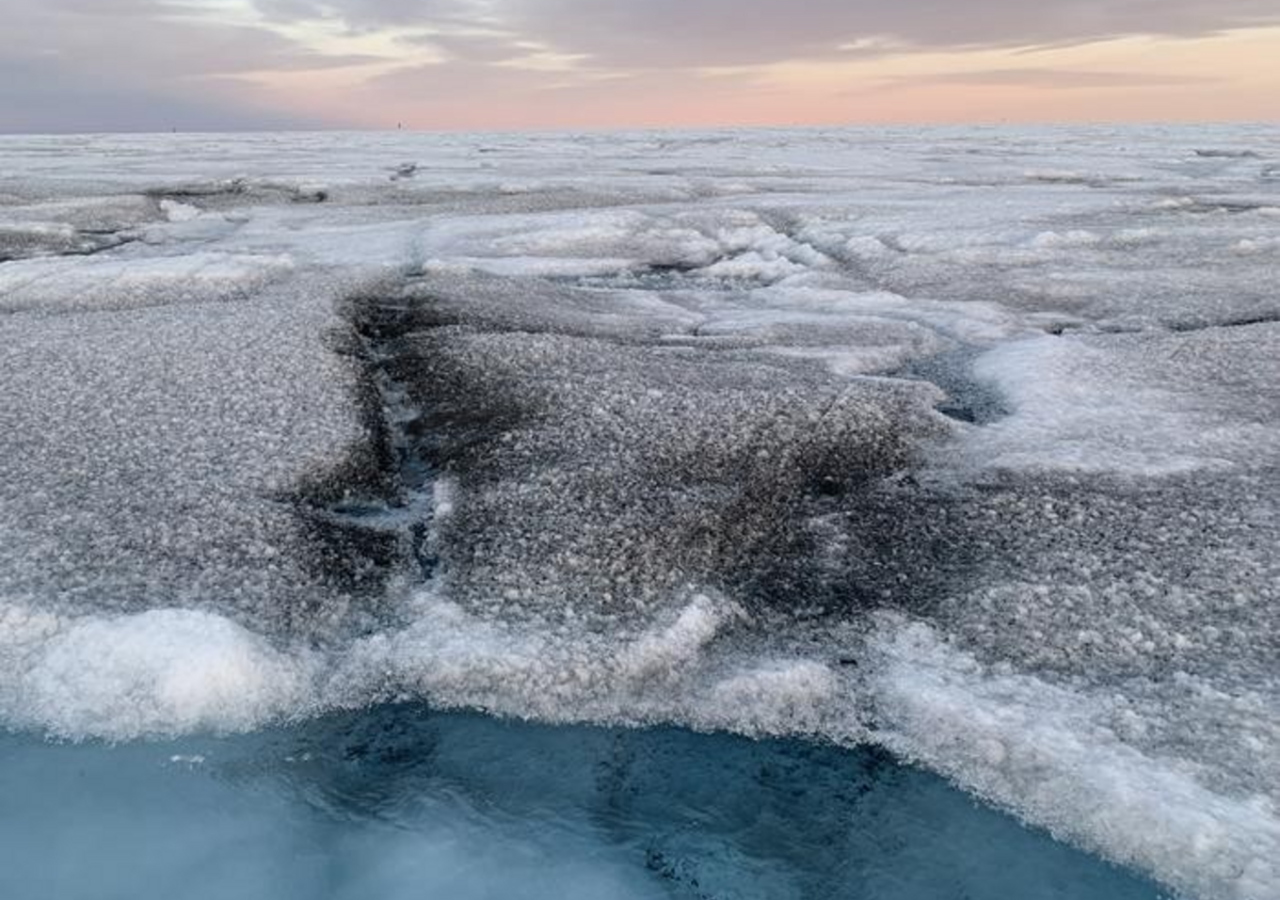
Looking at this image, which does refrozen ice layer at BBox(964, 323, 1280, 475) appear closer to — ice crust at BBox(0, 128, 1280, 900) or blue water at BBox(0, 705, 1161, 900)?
ice crust at BBox(0, 128, 1280, 900)

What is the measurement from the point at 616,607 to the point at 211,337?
15.7 feet

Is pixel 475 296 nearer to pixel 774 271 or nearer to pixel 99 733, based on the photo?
pixel 774 271

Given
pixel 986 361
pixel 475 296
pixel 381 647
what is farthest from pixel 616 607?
pixel 475 296

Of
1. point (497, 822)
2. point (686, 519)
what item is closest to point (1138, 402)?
point (686, 519)

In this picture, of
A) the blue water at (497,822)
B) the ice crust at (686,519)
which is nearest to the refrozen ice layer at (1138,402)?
the ice crust at (686,519)

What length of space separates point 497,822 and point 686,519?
196 centimetres

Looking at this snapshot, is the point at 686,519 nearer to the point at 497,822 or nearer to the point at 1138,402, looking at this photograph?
the point at 497,822

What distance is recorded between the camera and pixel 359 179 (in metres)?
23.6

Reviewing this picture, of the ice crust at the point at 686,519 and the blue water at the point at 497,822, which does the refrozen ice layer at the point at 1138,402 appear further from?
the blue water at the point at 497,822

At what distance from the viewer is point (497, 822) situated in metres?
3.46

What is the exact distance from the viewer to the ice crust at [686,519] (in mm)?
3861

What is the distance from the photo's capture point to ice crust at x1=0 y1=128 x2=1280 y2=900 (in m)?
3.86

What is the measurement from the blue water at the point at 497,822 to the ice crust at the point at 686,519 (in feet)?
0.44

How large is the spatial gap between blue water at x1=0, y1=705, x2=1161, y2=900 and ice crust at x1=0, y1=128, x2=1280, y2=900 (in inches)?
5.3
